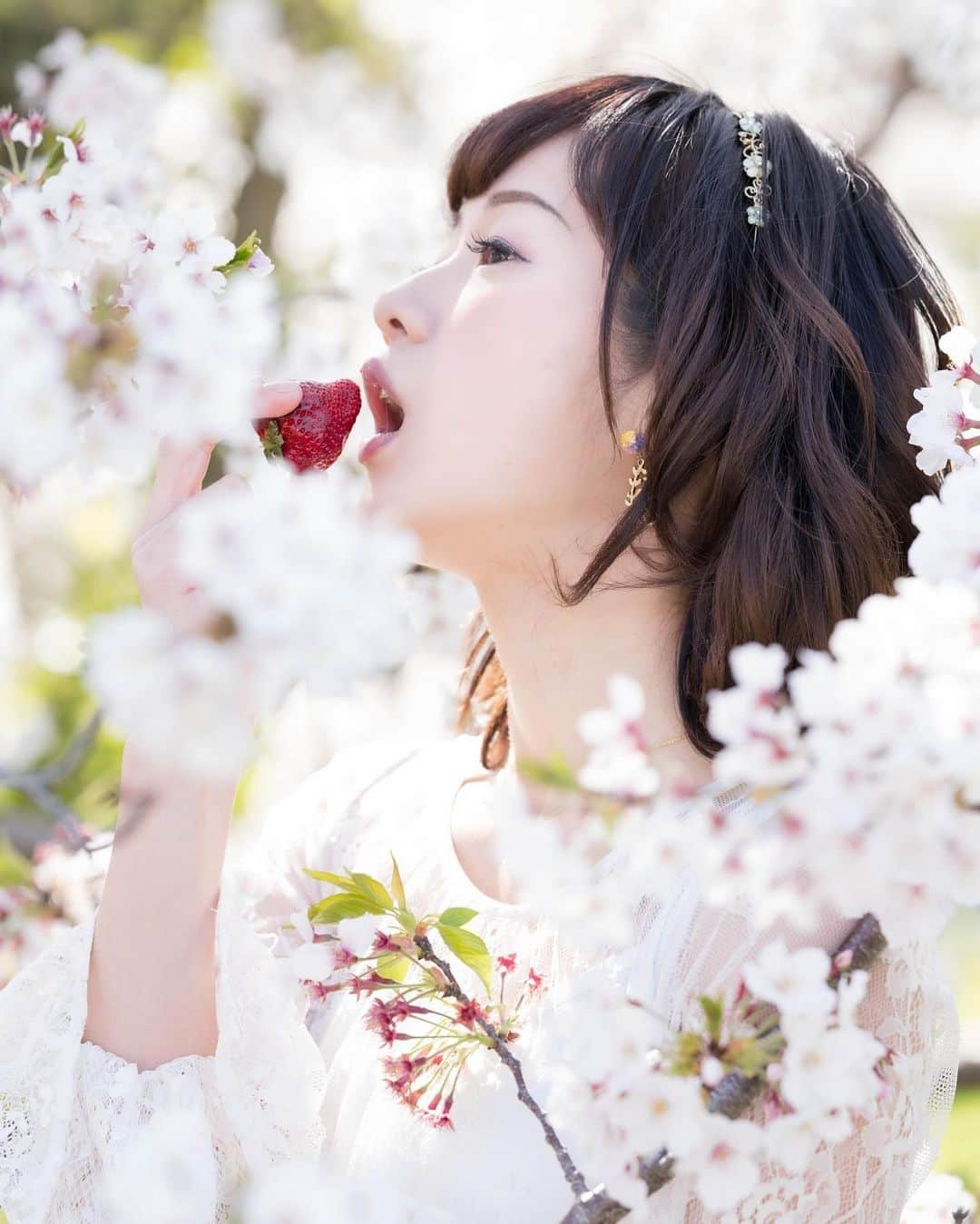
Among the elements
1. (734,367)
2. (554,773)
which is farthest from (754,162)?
(554,773)

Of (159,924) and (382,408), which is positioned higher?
(382,408)

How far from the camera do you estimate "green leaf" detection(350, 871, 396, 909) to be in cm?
92

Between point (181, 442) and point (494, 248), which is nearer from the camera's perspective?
point (181, 442)

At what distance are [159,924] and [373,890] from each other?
0.32 metres

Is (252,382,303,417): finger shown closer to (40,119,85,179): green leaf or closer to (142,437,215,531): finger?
(142,437,215,531): finger

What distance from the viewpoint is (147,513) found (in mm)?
1134

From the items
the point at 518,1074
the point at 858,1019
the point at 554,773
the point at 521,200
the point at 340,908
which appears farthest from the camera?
the point at 521,200

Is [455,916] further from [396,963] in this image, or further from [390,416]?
[390,416]

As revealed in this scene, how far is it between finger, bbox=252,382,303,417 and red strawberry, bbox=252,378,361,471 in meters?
0.01

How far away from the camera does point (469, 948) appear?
34.9 inches

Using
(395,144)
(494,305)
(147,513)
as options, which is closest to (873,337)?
(494,305)

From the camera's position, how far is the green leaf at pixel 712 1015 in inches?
25.2

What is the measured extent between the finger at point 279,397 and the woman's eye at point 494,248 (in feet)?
0.84

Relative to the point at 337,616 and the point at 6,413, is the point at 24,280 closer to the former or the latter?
the point at 6,413
